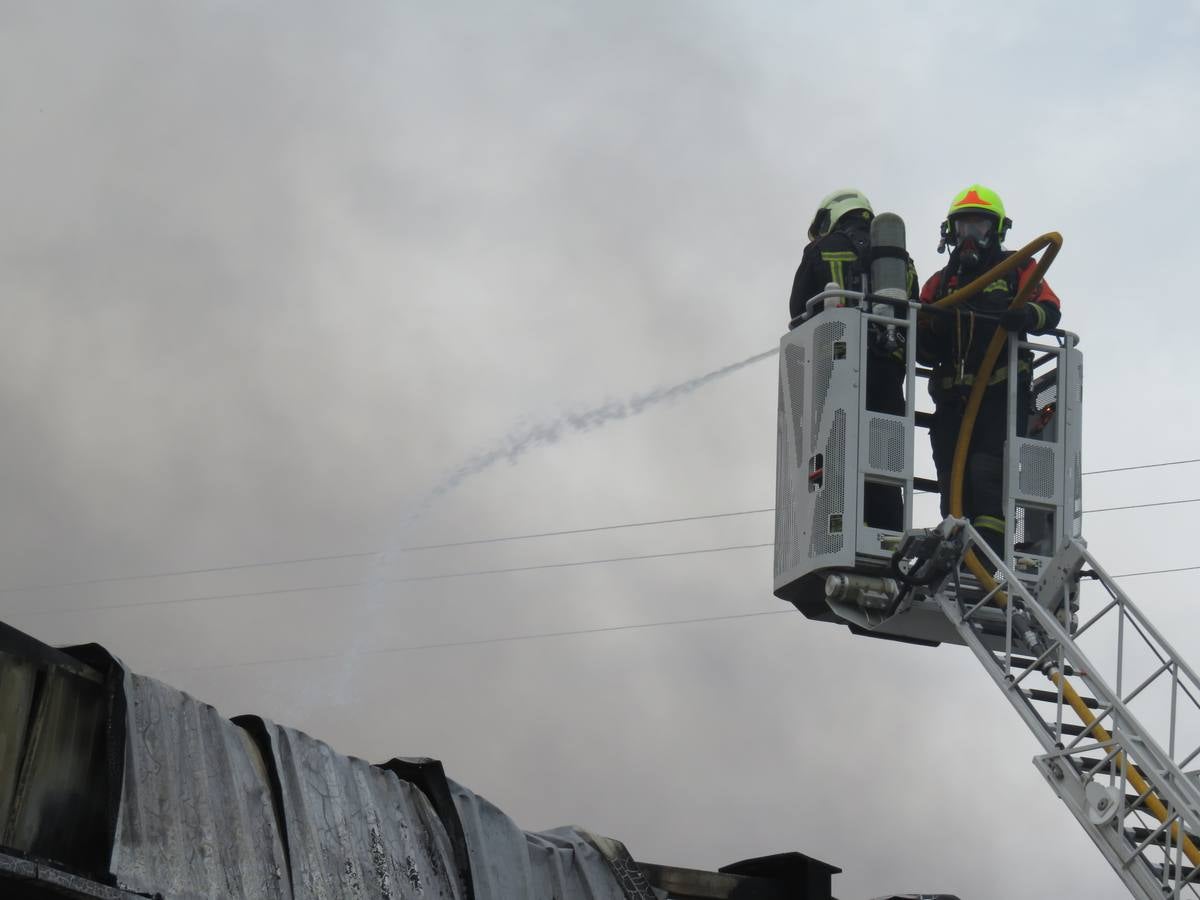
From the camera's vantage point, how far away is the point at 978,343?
46.5ft

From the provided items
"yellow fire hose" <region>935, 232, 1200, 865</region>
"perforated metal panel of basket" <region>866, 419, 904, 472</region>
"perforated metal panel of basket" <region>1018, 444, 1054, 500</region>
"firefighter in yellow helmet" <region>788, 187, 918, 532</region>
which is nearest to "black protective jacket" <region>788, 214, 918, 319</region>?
"firefighter in yellow helmet" <region>788, 187, 918, 532</region>

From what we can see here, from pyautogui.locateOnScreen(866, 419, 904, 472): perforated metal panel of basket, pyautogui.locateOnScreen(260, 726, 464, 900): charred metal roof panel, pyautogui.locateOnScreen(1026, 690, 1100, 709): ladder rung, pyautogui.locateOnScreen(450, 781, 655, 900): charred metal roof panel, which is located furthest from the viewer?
pyautogui.locateOnScreen(866, 419, 904, 472): perforated metal panel of basket

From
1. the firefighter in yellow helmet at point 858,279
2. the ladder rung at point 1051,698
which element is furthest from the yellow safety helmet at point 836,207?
the ladder rung at point 1051,698

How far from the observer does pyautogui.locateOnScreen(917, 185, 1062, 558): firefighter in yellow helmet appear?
13.9m

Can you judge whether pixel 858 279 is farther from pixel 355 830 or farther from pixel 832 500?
pixel 355 830

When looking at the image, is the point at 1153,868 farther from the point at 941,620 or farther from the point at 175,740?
the point at 175,740

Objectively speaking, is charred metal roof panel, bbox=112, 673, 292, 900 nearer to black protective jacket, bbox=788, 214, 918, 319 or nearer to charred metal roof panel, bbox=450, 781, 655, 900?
charred metal roof panel, bbox=450, 781, 655, 900

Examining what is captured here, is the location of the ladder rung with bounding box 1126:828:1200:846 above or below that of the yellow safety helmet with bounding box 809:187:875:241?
below

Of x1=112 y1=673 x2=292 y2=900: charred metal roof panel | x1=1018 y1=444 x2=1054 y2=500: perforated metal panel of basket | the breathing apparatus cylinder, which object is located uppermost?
the breathing apparatus cylinder

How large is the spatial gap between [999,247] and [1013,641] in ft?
10.6

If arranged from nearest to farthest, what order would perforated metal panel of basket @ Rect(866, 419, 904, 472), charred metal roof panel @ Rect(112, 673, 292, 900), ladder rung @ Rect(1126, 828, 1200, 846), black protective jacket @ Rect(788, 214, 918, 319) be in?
charred metal roof panel @ Rect(112, 673, 292, 900), ladder rung @ Rect(1126, 828, 1200, 846), perforated metal panel of basket @ Rect(866, 419, 904, 472), black protective jacket @ Rect(788, 214, 918, 319)

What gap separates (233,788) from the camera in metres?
9.09

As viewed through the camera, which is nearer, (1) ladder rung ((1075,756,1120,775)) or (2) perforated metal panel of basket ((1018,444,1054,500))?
(1) ladder rung ((1075,756,1120,775))

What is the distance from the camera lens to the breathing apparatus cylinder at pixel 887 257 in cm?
1417
